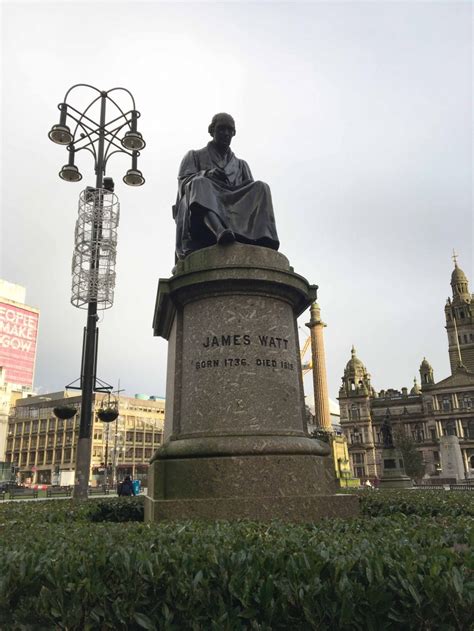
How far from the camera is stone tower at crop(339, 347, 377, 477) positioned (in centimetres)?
9994

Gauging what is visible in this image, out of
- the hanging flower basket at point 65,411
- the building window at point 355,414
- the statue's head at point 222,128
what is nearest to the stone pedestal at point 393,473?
the hanging flower basket at point 65,411

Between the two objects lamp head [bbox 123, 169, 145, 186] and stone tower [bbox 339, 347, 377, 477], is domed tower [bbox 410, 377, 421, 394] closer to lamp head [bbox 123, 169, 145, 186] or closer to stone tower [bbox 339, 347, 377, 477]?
Answer: stone tower [bbox 339, 347, 377, 477]

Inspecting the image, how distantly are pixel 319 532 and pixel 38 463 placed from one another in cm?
9446

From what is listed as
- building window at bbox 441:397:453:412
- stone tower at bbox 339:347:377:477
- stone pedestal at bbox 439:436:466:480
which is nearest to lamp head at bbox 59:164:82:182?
stone pedestal at bbox 439:436:466:480

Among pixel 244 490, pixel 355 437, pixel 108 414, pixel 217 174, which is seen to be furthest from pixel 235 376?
pixel 355 437

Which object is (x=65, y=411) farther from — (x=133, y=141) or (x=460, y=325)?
(x=460, y=325)

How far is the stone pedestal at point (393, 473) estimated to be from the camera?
118ft

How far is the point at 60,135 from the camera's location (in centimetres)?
Result: 1382

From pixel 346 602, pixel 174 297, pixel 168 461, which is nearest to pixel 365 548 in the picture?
pixel 346 602

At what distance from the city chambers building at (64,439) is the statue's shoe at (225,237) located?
79.1 meters

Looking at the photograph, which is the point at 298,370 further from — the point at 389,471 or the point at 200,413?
the point at 389,471

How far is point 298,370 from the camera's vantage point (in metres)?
6.97

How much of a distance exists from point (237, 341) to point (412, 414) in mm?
104362

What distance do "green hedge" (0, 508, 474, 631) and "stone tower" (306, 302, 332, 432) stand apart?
194ft
